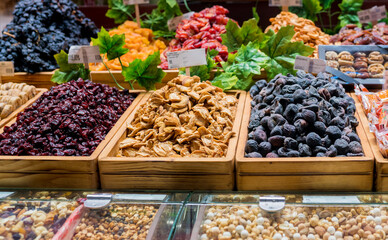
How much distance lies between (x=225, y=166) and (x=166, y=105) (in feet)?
1.55

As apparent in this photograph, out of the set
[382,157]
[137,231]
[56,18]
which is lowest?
[137,231]

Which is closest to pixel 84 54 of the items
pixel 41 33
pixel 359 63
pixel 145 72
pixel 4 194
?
pixel 145 72

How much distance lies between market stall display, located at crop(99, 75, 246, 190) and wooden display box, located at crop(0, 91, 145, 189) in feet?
0.17

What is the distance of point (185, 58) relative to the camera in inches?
87.5

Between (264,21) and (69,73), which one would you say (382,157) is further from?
(264,21)

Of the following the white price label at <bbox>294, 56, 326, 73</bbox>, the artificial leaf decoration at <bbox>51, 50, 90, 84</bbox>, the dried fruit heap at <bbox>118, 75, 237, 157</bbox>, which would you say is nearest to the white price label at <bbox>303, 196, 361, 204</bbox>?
the dried fruit heap at <bbox>118, 75, 237, 157</bbox>

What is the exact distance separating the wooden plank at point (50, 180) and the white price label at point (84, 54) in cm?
89

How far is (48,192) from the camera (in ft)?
5.06

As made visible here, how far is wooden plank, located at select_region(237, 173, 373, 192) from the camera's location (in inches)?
61.1

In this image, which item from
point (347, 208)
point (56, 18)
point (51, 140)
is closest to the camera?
point (347, 208)

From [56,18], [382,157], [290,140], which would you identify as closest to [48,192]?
[290,140]

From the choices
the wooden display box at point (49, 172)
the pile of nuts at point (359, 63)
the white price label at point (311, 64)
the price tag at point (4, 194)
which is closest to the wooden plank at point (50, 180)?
the wooden display box at point (49, 172)

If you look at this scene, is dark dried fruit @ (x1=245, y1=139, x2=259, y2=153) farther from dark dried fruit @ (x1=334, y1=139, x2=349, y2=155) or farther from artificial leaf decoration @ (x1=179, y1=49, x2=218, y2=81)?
artificial leaf decoration @ (x1=179, y1=49, x2=218, y2=81)

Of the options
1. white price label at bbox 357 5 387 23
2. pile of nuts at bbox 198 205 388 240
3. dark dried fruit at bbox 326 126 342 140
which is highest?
white price label at bbox 357 5 387 23
